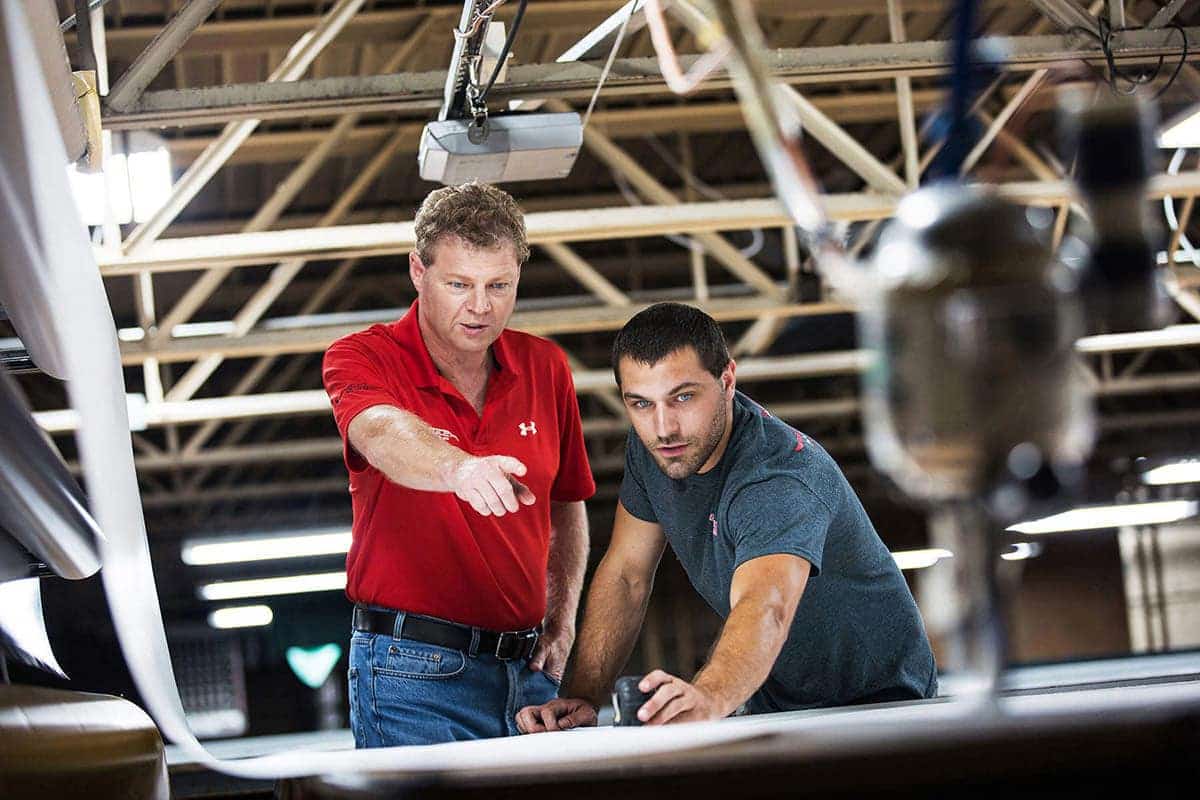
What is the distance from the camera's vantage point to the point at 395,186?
8.59m

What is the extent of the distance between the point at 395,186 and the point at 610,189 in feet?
4.52

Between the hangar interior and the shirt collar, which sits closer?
the shirt collar

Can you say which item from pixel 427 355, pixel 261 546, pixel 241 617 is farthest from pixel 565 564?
pixel 241 617

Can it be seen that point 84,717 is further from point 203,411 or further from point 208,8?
point 203,411

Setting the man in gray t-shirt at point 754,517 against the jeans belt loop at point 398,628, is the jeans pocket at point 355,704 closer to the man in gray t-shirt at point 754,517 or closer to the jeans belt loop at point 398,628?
the jeans belt loop at point 398,628

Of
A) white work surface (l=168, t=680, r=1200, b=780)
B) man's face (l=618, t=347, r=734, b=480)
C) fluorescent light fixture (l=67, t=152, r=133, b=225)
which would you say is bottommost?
white work surface (l=168, t=680, r=1200, b=780)

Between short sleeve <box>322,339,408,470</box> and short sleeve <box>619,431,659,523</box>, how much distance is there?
0.42 metres

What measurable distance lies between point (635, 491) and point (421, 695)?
0.53 metres

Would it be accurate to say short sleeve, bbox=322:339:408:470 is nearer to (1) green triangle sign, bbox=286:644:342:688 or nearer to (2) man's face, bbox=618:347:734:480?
(2) man's face, bbox=618:347:734:480

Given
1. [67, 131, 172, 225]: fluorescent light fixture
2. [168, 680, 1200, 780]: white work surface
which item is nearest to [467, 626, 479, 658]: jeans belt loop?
[168, 680, 1200, 780]: white work surface

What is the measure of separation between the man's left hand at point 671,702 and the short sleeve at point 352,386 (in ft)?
2.30

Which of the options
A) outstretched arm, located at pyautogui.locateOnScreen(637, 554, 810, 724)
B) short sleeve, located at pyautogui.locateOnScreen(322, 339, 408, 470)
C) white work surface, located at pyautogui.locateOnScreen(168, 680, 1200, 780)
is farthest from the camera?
short sleeve, located at pyautogui.locateOnScreen(322, 339, 408, 470)

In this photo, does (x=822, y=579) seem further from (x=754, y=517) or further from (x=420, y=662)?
(x=420, y=662)

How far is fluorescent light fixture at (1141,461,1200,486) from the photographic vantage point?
13234mm
